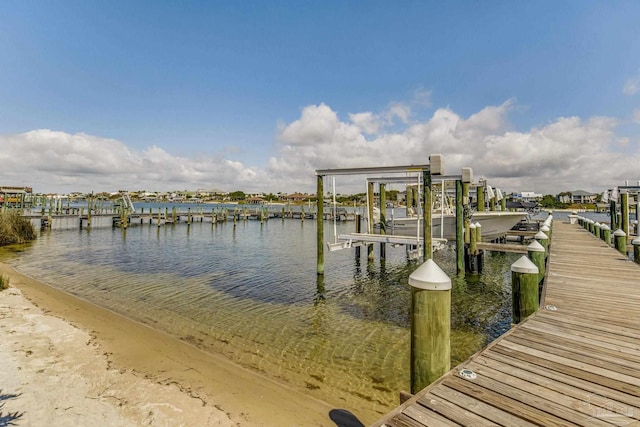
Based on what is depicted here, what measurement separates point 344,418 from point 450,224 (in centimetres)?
1344

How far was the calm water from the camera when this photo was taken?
6.17m

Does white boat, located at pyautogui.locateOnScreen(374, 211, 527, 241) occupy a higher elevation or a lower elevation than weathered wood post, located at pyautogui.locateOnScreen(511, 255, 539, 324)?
higher

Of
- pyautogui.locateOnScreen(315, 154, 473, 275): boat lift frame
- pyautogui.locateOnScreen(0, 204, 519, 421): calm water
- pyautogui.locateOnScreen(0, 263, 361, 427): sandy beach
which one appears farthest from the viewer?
pyautogui.locateOnScreen(315, 154, 473, 275): boat lift frame

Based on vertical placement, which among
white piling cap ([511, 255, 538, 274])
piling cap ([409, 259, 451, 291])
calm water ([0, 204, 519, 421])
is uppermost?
piling cap ([409, 259, 451, 291])

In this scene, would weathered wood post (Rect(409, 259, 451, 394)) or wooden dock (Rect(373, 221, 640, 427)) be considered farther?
weathered wood post (Rect(409, 259, 451, 394))

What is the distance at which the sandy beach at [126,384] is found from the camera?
4359 millimetres

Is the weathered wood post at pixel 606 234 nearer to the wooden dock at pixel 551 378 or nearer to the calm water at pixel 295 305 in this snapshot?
the calm water at pixel 295 305

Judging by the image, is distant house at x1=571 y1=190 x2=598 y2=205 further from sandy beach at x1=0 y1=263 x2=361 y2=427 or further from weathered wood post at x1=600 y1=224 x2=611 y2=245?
sandy beach at x1=0 y1=263 x2=361 y2=427

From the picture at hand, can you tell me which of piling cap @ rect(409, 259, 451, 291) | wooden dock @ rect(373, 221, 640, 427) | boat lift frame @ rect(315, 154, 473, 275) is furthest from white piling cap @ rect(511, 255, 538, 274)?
boat lift frame @ rect(315, 154, 473, 275)

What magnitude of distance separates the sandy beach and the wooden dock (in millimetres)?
2391

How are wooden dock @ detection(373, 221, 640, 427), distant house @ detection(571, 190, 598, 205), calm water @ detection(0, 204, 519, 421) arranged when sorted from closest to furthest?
wooden dock @ detection(373, 221, 640, 427) < calm water @ detection(0, 204, 519, 421) < distant house @ detection(571, 190, 598, 205)

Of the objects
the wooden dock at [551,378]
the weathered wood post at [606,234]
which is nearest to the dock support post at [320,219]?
the wooden dock at [551,378]

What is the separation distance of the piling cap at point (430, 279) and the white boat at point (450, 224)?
1201 centimetres

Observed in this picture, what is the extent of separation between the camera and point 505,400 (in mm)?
2633
